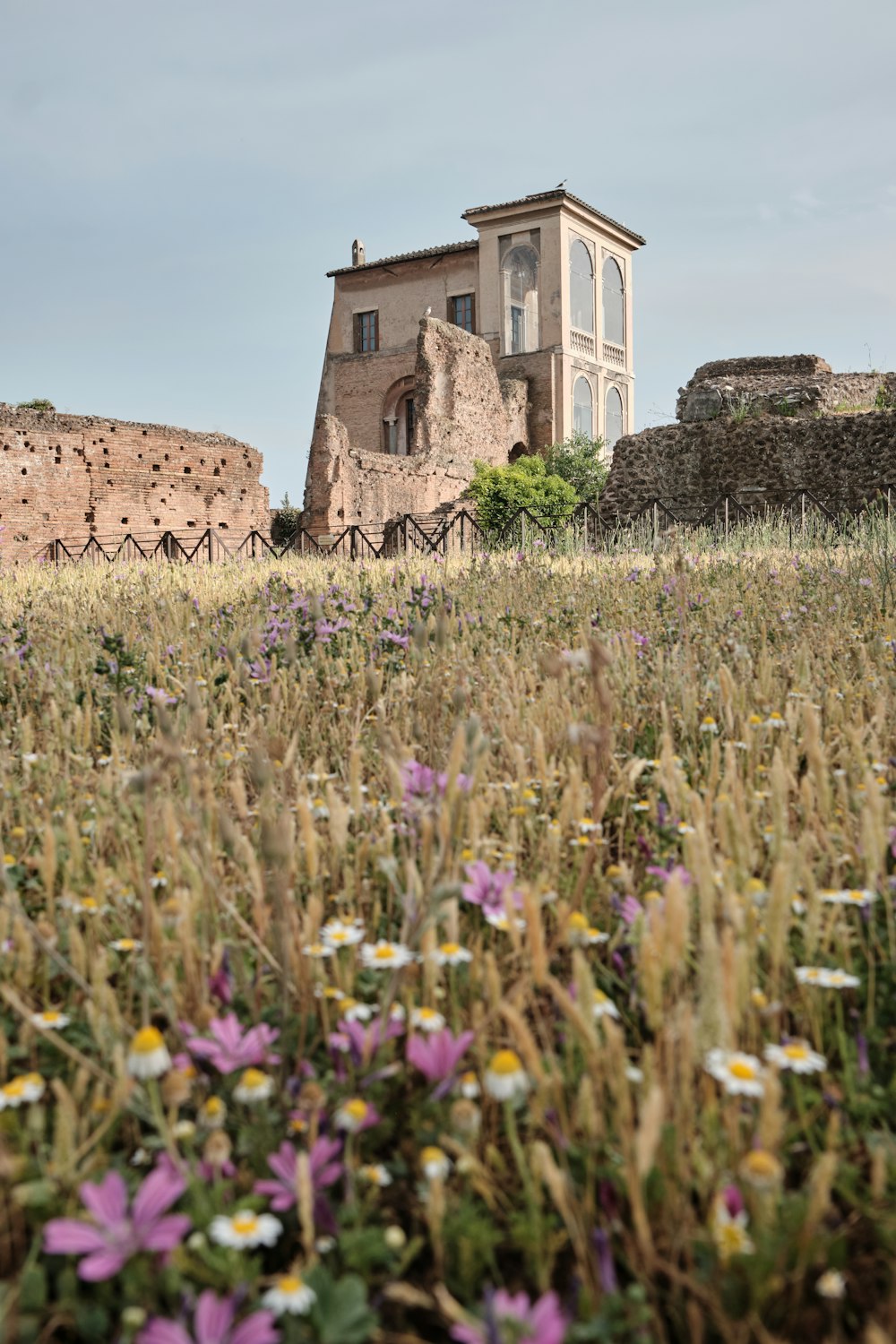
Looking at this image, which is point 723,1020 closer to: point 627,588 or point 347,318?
point 627,588

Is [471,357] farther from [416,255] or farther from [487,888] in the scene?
[487,888]

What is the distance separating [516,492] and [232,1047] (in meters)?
25.0

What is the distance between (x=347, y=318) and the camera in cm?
3528

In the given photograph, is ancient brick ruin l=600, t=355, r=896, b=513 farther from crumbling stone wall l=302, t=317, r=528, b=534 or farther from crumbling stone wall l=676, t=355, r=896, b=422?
crumbling stone wall l=302, t=317, r=528, b=534

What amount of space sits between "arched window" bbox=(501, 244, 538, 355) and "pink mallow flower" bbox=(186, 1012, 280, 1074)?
3243cm

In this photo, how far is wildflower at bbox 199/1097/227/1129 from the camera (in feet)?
3.33

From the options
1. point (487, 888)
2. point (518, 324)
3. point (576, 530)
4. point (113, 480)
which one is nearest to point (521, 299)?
point (518, 324)

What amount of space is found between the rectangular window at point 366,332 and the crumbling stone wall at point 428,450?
6680 millimetres

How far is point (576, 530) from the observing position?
1273cm

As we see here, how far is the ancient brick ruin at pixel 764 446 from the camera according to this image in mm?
14859

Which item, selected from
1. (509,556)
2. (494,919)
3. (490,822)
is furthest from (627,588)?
(494,919)

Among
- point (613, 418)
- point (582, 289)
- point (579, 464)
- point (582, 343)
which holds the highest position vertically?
point (582, 289)

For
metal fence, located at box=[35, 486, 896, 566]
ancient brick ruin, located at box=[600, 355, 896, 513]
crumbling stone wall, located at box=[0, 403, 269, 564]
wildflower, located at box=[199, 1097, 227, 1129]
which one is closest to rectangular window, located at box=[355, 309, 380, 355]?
crumbling stone wall, located at box=[0, 403, 269, 564]

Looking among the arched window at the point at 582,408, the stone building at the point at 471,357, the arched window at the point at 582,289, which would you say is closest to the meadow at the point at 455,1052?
the stone building at the point at 471,357
